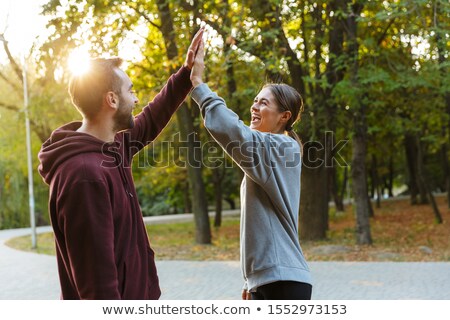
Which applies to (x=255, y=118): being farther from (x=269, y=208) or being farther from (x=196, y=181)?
(x=196, y=181)

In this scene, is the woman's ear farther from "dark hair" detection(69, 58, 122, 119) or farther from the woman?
"dark hair" detection(69, 58, 122, 119)

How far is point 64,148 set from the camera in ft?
7.61

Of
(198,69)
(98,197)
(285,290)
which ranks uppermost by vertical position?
(198,69)

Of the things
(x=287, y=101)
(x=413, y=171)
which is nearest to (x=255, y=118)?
(x=287, y=101)

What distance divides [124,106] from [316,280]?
9.11 meters

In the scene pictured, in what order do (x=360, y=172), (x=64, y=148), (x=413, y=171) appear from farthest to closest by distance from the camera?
1. (x=413, y=171)
2. (x=360, y=172)
3. (x=64, y=148)

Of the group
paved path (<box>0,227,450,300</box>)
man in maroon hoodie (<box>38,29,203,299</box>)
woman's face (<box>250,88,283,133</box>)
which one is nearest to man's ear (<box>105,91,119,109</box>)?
man in maroon hoodie (<box>38,29,203,299</box>)

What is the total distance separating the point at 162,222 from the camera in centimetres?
3344

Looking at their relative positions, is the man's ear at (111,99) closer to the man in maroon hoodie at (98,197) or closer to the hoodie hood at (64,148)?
Result: the man in maroon hoodie at (98,197)

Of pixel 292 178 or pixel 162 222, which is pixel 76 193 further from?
pixel 162 222

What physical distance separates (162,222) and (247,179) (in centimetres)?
3085

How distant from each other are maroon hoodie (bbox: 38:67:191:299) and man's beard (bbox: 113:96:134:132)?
9 centimetres
